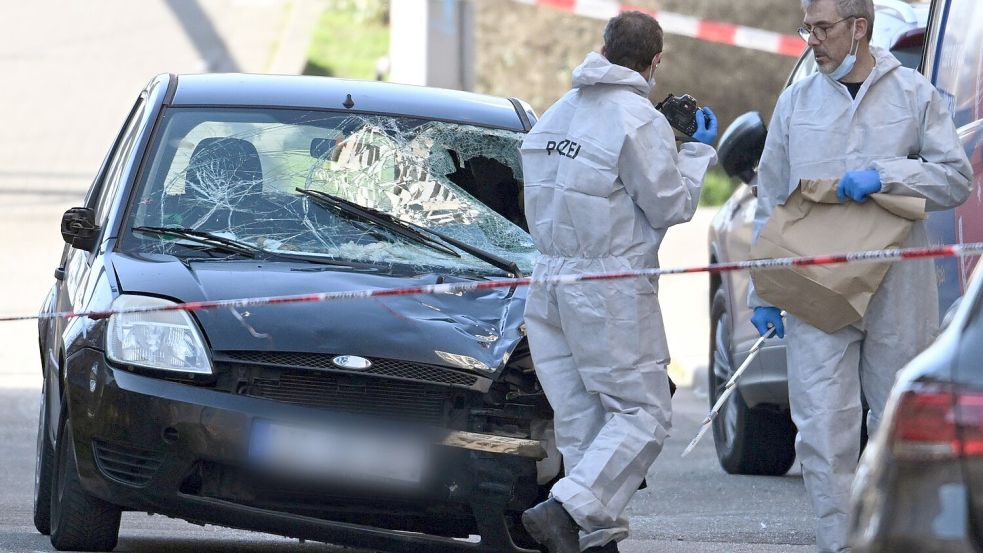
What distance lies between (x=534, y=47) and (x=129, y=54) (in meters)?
4.99

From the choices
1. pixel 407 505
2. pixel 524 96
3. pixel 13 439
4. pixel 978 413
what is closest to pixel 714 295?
pixel 13 439

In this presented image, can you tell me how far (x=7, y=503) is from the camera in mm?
6965

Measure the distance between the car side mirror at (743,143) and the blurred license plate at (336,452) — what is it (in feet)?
7.75

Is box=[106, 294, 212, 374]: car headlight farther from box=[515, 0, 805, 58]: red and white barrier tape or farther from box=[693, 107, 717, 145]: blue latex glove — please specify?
box=[515, 0, 805, 58]: red and white barrier tape

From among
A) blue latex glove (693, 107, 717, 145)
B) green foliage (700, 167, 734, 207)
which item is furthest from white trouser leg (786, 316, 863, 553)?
green foliage (700, 167, 734, 207)

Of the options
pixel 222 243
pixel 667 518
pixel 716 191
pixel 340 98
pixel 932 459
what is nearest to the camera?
pixel 932 459

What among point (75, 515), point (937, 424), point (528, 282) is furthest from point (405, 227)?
point (937, 424)

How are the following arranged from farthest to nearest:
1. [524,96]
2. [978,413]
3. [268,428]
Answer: [524,96] < [268,428] < [978,413]

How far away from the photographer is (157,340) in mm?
5297

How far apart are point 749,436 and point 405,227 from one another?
2.65 m

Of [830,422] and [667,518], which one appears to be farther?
[667,518]

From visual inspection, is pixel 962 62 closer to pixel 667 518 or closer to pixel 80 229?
pixel 667 518

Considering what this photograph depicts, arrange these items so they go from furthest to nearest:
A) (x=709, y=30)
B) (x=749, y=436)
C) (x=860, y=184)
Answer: (x=709, y=30) → (x=749, y=436) → (x=860, y=184)

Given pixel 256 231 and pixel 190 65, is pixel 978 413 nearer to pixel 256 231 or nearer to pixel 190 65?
pixel 256 231
